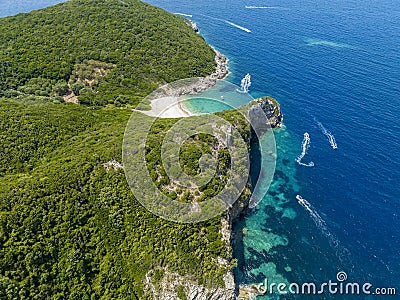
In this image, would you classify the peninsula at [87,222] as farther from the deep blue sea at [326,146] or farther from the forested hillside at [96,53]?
the deep blue sea at [326,146]

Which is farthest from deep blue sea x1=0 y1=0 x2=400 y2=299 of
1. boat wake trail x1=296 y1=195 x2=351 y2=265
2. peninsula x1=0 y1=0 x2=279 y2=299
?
peninsula x1=0 y1=0 x2=279 y2=299

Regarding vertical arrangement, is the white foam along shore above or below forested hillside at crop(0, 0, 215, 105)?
below

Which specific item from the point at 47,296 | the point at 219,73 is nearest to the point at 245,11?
the point at 219,73

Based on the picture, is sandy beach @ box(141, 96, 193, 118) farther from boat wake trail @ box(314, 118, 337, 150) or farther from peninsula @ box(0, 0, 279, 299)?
boat wake trail @ box(314, 118, 337, 150)

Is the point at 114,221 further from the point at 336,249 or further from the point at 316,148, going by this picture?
the point at 316,148

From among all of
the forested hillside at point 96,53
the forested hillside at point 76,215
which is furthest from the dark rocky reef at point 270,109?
the forested hillside at point 96,53
